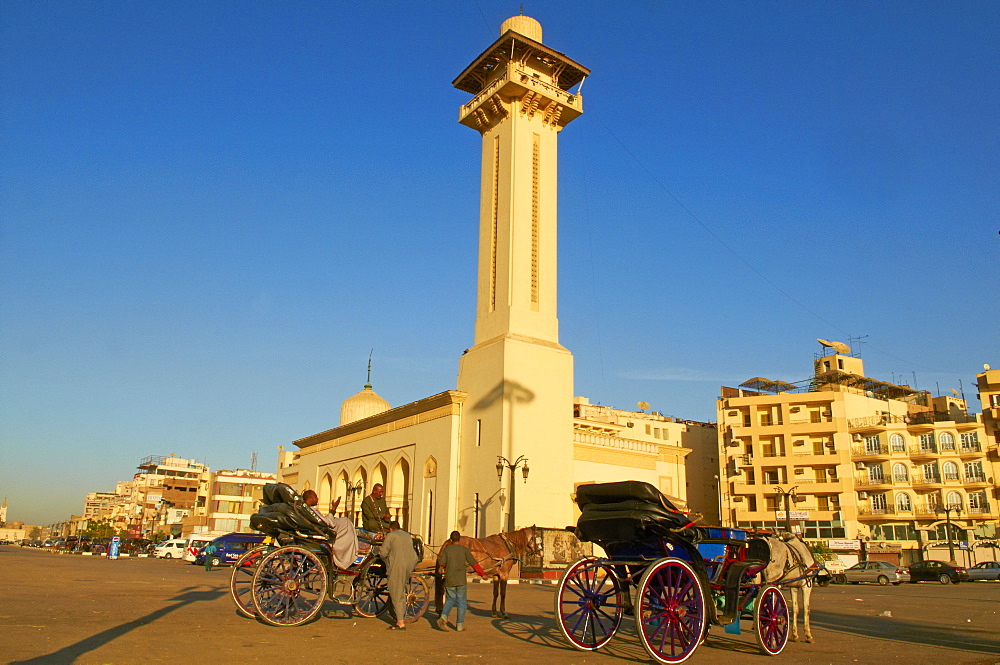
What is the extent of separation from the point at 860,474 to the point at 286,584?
Answer: 42.9 meters

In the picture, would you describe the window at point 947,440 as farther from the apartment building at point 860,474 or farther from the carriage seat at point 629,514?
the carriage seat at point 629,514

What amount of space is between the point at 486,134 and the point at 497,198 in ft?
11.8

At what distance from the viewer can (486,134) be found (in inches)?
1369

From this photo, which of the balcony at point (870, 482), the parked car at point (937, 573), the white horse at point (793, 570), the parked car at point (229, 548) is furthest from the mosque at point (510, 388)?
the white horse at point (793, 570)

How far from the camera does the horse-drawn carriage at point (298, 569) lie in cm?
928

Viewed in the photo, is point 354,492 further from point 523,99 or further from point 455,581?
point 455,581

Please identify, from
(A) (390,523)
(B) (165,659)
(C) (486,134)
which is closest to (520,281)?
(C) (486,134)

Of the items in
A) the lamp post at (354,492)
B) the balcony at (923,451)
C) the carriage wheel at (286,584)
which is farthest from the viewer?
the balcony at (923,451)

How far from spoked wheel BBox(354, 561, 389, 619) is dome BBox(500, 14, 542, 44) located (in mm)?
29351

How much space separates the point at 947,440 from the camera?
44.3m

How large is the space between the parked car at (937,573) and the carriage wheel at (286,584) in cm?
2967

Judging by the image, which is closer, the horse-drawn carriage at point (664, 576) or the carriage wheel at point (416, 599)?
the horse-drawn carriage at point (664, 576)

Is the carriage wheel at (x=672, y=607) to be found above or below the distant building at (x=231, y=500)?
below

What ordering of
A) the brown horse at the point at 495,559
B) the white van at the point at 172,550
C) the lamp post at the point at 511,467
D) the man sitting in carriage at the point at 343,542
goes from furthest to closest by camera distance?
the white van at the point at 172,550 → the lamp post at the point at 511,467 → the brown horse at the point at 495,559 → the man sitting in carriage at the point at 343,542
